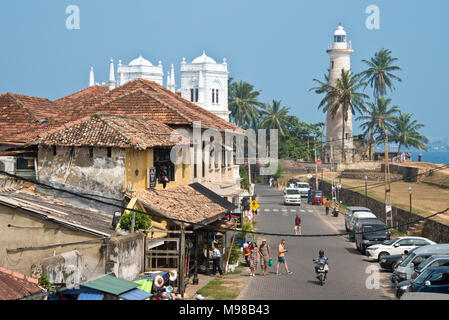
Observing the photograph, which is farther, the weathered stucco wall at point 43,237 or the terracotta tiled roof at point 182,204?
the terracotta tiled roof at point 182,204

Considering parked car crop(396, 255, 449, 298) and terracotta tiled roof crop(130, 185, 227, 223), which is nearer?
parked car crop(396, 255, 449, 298)

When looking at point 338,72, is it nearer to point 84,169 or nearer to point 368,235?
point 368,235

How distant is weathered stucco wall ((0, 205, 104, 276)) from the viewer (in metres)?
18.9

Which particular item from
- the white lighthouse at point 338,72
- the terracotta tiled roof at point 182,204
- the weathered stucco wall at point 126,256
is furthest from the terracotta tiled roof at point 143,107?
the white lighthouse at point 338,72

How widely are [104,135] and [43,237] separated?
539cm


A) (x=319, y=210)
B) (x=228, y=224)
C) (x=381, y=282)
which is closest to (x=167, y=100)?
(x=228, y=224)

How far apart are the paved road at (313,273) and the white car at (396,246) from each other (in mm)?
588

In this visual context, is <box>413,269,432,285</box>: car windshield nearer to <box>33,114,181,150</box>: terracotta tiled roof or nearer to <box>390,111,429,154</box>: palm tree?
<box>33,114,181,150</box>: terracotta tiled roof

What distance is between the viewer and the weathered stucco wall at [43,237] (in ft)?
62.1

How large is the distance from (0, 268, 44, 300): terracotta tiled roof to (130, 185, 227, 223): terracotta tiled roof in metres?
7.43

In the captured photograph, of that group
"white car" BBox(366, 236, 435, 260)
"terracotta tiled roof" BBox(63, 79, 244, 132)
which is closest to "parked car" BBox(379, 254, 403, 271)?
"white car" BBox(366, 236, 435, 260)

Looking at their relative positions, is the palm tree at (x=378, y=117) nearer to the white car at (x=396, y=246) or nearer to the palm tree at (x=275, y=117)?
the palm tree at (x=275, y=117)

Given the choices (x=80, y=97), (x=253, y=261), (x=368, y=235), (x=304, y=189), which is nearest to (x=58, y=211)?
(x=253, y=261)
